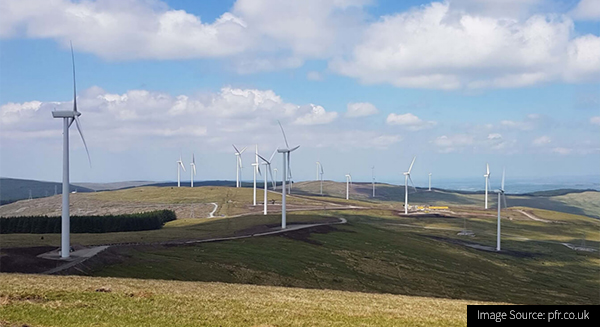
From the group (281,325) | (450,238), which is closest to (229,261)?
(281,325)

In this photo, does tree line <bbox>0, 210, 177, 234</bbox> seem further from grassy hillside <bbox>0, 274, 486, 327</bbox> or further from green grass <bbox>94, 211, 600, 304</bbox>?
grassy hillside <bbox>0, 274, 486, 327</bbox>

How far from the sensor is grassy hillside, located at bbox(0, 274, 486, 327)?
29.4 m

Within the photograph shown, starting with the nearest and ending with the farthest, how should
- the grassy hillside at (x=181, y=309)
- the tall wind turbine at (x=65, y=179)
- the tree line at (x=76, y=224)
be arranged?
1. the grassy hillside at (x=181, y=309)
2. the tall wind turbine at (x=65, y=179)
3. the tree line at (x=76, y=224)

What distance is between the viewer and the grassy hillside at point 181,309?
2941 cm

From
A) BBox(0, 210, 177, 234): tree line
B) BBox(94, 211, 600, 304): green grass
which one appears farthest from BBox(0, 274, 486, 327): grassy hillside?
BBox(0, 210, 177, 234): tree line

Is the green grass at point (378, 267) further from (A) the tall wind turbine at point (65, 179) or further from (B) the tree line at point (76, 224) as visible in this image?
(B) the tree line at point (76, 224)

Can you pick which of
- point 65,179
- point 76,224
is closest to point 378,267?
point 65,179

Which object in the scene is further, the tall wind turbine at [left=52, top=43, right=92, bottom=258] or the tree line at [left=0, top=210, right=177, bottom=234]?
the tree line at [left=0, top=210, right=177, bottom=234]

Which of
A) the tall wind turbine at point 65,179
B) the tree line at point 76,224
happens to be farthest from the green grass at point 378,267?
the tree line at point 76,224

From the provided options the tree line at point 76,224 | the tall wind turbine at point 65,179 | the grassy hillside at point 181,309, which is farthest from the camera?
the tree line at point 76,224

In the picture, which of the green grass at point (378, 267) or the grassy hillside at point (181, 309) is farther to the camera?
the green grass at point (378, 267)

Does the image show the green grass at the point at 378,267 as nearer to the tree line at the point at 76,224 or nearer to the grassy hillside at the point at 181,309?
the grassy hillside at the point at 181,309

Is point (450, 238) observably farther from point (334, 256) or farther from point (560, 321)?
point (560, 321)

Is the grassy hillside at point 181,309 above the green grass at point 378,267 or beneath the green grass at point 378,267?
above
